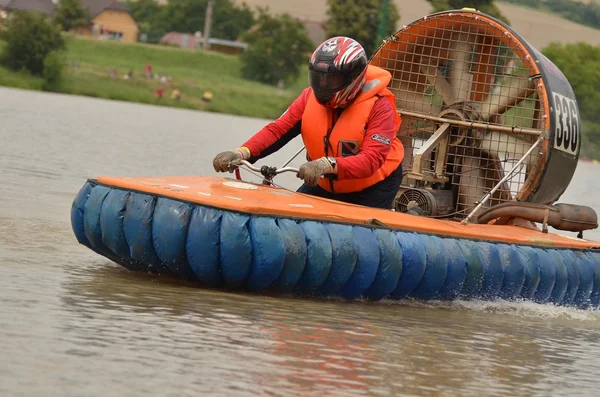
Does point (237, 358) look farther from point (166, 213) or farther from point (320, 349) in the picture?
point (166, 213)

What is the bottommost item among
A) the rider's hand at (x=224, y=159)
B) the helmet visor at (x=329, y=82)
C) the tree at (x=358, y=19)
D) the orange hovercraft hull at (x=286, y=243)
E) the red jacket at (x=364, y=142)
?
the orange hovercraft hull at (x=286, y=243)

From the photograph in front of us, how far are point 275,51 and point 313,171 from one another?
58.1m

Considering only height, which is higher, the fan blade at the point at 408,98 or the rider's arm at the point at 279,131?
the fan blade at the point at 408,98

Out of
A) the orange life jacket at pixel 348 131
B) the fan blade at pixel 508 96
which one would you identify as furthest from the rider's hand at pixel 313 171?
the fan blade at pixel 508 96

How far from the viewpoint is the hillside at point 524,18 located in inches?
2790

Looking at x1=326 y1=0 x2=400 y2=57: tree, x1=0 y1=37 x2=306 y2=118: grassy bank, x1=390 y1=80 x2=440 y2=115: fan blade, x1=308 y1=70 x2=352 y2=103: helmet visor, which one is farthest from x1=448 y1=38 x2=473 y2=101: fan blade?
x1=326 y1=0 x2=400 y2=57: tree

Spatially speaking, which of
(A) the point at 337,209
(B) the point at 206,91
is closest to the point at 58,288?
(A) the point at 337,209

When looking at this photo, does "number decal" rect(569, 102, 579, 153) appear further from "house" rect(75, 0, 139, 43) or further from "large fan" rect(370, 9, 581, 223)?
"house" rect(75, 0, 139, 43)

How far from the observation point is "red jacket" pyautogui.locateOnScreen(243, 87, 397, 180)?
21.5 ft

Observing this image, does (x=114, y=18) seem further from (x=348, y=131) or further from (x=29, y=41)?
(x=348, y=131)

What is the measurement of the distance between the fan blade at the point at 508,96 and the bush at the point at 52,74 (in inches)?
1391

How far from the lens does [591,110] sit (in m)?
49.0

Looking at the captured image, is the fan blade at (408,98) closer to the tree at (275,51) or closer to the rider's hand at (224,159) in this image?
the rider's hand at (224,159)

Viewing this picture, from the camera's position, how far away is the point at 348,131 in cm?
677
